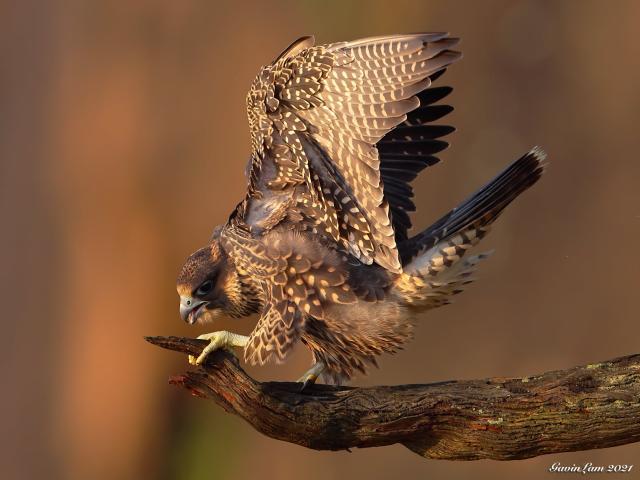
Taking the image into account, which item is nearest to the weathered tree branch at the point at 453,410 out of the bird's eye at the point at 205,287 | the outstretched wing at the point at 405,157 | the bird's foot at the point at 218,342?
the bird's foot at the point at 218,342

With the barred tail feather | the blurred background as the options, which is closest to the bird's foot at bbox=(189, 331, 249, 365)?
the barred tail feather

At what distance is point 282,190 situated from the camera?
347 centimetres

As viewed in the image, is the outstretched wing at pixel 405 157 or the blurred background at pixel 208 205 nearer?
the outstretched wing at pixel 405 157

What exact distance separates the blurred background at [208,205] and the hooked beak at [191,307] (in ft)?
7.66

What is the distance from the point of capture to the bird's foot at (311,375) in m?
3.24

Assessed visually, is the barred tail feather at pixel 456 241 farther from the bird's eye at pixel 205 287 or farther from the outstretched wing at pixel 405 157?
the bird's eye at pixel 205 287

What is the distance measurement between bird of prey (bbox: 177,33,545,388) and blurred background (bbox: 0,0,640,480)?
2.44 m

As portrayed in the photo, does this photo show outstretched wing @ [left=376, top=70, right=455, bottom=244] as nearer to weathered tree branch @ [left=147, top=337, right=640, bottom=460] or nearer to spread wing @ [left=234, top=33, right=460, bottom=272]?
spread wing @ [left=234, top=33, right=460, bottom=272]

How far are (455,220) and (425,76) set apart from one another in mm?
604

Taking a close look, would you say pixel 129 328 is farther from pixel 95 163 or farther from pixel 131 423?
pixel 95 163

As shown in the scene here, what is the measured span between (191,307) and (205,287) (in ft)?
0.32

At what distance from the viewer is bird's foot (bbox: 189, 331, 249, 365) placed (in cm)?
318

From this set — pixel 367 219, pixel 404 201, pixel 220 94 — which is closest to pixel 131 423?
pixel 220 94

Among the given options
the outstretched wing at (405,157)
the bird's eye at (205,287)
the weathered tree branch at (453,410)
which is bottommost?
the weathered tree branch at (453,410)
